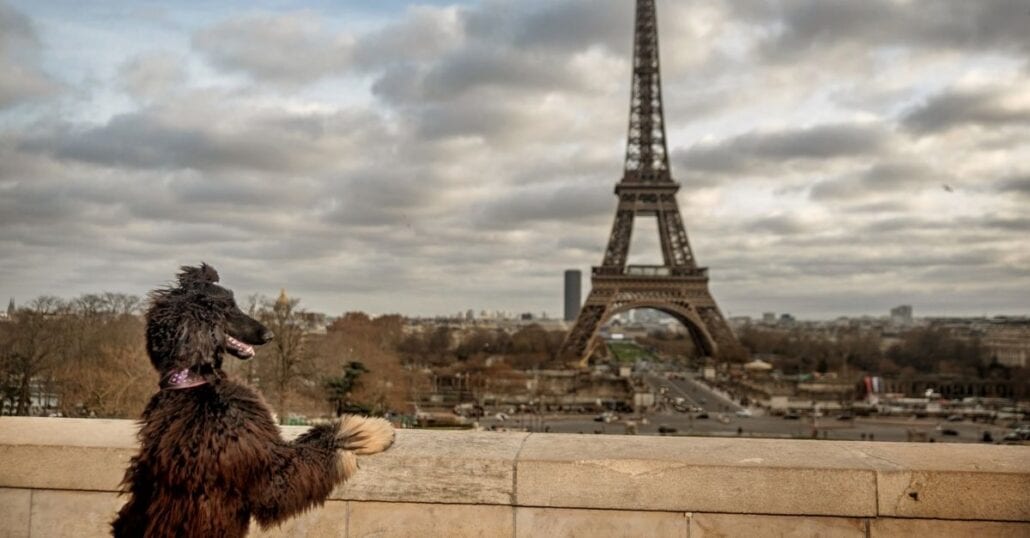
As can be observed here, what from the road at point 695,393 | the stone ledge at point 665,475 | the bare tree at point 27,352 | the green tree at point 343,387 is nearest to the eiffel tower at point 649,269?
the road at point 695,393

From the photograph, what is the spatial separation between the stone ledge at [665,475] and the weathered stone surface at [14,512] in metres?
0.06

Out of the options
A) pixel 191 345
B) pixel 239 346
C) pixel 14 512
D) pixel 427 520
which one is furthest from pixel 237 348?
pixel 14 512

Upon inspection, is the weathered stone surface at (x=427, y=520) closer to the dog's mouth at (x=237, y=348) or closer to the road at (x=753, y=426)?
the dog's mouth at (x=237, y=348)

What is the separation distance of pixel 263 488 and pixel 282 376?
28226mm

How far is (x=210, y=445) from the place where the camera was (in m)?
2.68

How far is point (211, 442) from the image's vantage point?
105 inches

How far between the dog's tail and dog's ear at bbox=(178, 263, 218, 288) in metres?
0.70

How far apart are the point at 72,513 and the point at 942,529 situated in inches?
166

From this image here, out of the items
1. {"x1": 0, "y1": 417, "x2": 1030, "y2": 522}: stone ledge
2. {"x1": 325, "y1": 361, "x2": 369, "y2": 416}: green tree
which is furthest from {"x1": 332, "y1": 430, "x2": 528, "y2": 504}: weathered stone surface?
{"x1": 325, "y1": 361, "x2": 369, "y2": 416}: green tree

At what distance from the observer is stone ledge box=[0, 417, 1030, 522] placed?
374cm

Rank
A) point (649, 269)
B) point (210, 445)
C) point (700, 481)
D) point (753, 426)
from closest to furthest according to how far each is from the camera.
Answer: point (210, 445), point (700, 481), point (753, 426), point (649, 269)

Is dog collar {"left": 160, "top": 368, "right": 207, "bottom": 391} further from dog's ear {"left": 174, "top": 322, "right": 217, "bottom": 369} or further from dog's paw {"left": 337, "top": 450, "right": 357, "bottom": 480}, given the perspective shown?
dog's paw {"left": 337, "top": 450, "right": 357, "bottom": 480}

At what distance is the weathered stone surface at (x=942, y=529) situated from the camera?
3.70 meters

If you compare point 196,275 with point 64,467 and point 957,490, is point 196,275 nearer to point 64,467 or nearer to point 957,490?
point 64,467
